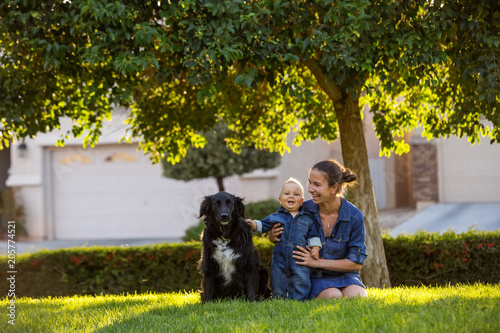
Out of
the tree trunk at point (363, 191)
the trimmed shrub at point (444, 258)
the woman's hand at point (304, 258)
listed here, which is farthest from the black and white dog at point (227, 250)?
the trimmed shrub at point (444, 258)

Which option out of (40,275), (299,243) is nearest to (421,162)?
(40,275)

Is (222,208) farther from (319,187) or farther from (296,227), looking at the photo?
(319,187)

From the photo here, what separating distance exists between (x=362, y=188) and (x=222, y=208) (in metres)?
2.69

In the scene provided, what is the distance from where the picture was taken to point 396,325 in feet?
12.0

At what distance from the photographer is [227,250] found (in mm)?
4824

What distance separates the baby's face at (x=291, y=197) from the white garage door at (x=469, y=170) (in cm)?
1332

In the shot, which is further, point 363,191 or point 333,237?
point 363,191

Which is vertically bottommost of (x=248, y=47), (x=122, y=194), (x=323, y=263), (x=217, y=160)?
(x=323, y=263)

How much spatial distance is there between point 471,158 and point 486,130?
424 inches

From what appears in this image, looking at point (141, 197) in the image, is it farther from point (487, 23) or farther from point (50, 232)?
point (487, 23)

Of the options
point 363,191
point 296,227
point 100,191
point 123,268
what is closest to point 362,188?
point 363,191

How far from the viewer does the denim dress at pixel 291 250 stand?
4844mm

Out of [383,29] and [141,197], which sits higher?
[383,29]

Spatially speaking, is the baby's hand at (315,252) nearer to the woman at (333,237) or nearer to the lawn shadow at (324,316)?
the woman at (333,237)
